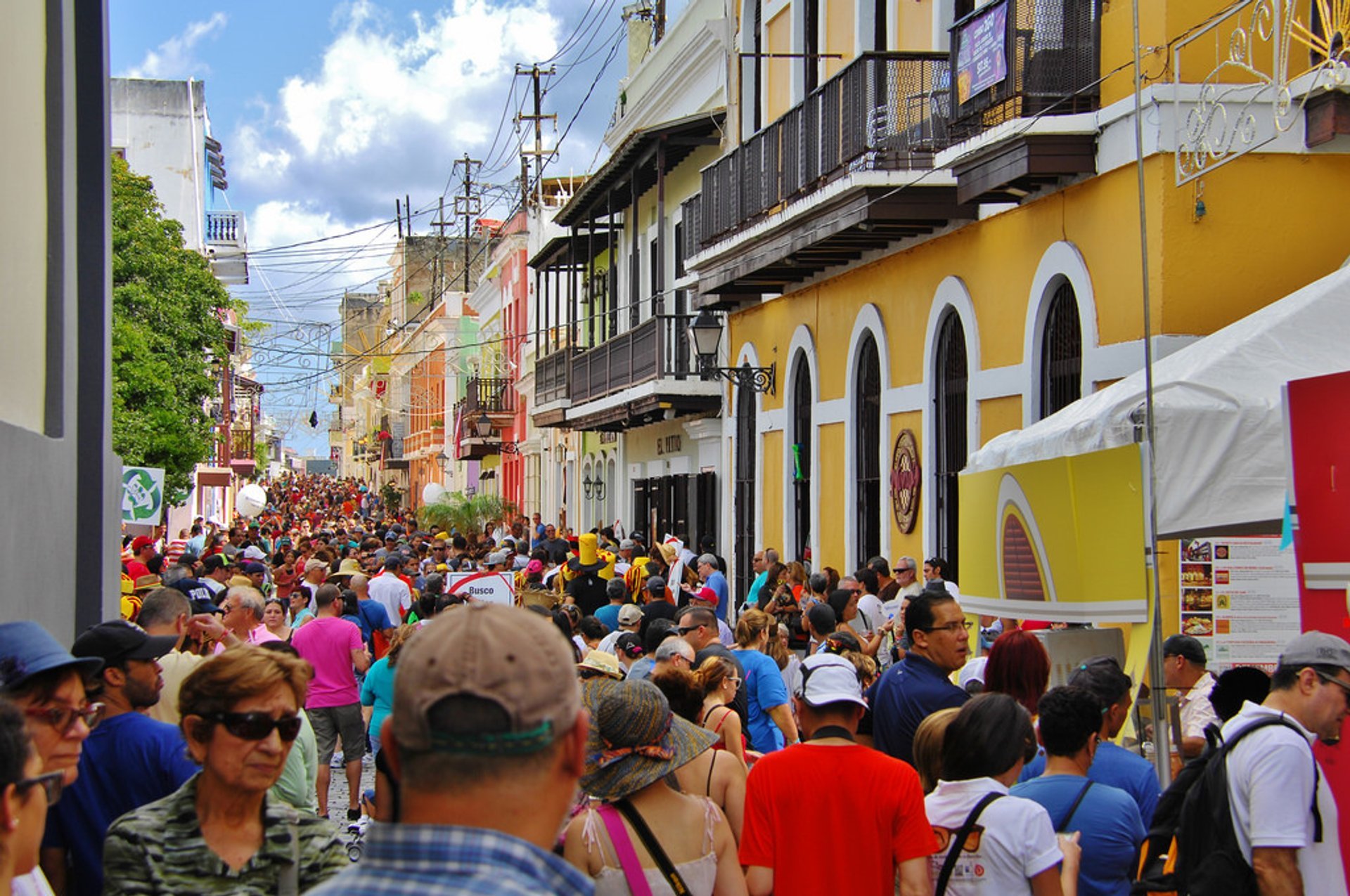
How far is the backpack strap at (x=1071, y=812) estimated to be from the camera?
4961 millimetres

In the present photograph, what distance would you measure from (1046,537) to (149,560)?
38.6ft

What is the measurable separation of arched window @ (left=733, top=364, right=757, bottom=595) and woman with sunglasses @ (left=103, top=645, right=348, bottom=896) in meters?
17.9

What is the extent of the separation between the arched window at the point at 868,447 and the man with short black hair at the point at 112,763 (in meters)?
12.2

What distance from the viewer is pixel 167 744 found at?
462cm

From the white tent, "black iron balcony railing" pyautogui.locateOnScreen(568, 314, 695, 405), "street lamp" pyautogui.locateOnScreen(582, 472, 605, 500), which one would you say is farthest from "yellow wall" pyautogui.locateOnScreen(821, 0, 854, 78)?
"street lamp" pyautogui.locateOnScreen(582, 472, 605, 500)

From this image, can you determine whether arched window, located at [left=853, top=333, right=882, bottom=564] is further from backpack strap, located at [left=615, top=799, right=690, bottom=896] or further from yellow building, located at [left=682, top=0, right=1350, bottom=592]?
backpack strap, located at [left=615, top=799, right=690, bottom=896]

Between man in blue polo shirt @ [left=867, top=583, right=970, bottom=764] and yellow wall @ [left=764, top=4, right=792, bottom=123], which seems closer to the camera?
man in blue polo shirt @ [left=867, top=583, right=970, bottom=764]

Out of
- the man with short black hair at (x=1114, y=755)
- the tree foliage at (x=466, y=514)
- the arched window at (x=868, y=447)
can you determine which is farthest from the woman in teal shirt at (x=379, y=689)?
the tree foliage at (x=466, y=514)

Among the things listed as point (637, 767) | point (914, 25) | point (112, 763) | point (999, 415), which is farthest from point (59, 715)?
point (914, 25)

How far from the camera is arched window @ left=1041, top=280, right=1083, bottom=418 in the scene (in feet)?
39.6

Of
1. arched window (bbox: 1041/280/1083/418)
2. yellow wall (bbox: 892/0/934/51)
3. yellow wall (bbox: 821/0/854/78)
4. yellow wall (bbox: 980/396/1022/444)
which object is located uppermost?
yellow wall (bbox: 821/0/854/78)

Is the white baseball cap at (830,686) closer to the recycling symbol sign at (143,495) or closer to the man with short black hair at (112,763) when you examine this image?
the man with short black hair at (112,763)

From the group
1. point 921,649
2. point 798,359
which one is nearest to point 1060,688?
point 921,649

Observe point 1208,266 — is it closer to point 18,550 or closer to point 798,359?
point 18,550
